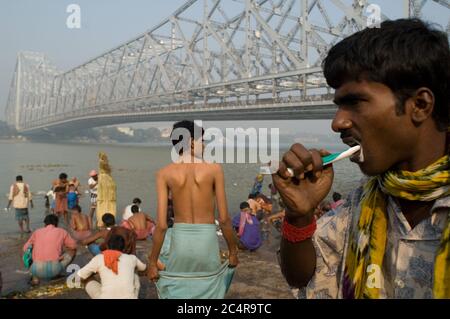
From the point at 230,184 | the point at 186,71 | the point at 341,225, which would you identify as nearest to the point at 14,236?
the point at 341,225

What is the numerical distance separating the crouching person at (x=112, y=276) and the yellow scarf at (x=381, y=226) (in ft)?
6.41

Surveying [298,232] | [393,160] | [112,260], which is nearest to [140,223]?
[112,260]

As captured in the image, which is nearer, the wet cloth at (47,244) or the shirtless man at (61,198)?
the wet cloth at (47,244)

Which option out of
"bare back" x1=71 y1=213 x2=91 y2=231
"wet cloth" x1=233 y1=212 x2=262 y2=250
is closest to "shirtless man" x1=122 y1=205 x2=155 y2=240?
"bare back" x1=71 y1=213 x2=91 y2=231

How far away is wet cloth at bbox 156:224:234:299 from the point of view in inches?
94.3

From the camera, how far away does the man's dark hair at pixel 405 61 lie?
3.20ft

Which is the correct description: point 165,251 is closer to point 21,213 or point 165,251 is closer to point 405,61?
point 405,61

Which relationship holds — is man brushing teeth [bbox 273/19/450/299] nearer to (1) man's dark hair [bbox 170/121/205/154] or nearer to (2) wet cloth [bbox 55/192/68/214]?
(1) man's dark hair [bbox 170/121/205/154]

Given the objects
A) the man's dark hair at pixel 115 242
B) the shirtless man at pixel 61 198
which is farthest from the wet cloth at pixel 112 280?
the shirtless man at pixel 61 198

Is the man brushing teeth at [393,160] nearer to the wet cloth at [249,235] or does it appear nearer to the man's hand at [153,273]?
the man's hand at [153,273]

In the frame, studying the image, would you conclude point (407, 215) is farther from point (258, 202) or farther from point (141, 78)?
point (141, 78)

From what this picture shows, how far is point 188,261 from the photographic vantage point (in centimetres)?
243

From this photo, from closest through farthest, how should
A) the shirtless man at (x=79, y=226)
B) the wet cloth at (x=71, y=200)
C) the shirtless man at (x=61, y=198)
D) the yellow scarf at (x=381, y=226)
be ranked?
the yellow scarf at (x=381, y=226) → the shirtless man at (x=79, y=226) → the wet cloth at (x=71, y=200) → the shirtless man at (x=61, y=198)

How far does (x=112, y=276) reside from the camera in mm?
2668
